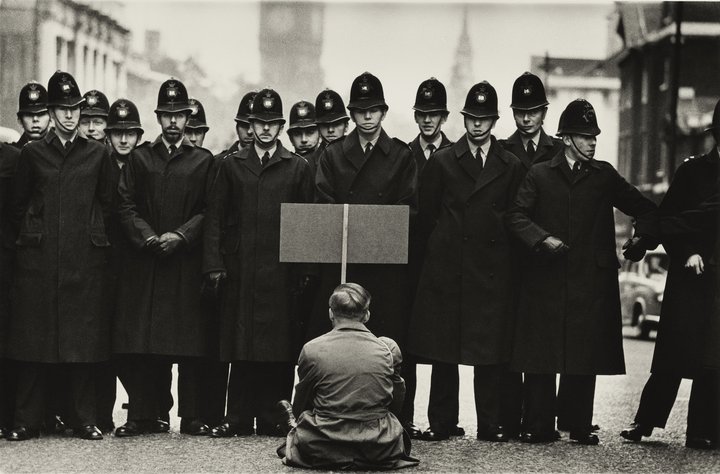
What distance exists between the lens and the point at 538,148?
1009cm

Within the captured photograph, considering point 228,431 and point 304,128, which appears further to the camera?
point 304,128

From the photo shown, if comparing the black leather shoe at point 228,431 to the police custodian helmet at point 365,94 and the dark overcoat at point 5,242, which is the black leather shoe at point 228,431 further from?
the police custodian helmet at point 365,94

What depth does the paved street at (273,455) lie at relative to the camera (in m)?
8.13

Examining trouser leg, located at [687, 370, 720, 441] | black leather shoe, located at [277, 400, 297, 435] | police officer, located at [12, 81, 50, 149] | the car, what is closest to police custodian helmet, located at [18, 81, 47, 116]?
police officer, located at [12, 81, 50, 149]

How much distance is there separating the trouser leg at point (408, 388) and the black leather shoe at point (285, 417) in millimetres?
915

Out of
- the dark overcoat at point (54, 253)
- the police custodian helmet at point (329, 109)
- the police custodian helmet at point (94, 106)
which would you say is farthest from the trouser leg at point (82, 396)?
the police custodian helmet at point (329, 109)

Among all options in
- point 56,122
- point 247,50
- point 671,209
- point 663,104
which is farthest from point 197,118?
point 663,104

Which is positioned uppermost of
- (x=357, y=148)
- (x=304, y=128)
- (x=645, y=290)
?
(x=304, y=128)

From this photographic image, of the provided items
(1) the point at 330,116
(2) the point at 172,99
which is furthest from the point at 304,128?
(2) the point at 172,99

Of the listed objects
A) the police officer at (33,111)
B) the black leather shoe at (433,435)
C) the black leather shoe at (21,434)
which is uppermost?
the police officer at (33,111)

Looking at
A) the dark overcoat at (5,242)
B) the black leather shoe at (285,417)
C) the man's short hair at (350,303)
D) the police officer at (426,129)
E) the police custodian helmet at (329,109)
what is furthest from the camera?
the police custodian helmet at (329,109)

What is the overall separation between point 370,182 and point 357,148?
29 cm

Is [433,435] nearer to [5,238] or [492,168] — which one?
[492,168]

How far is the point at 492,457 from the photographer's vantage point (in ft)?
28.5
